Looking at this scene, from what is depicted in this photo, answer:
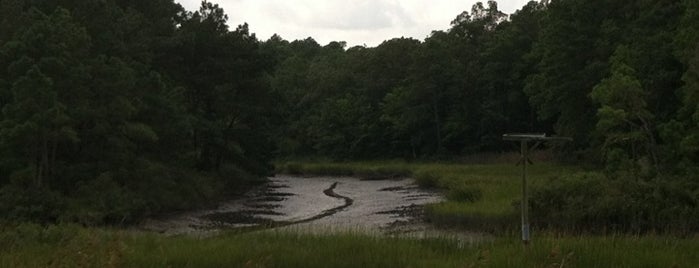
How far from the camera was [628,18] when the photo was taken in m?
44.8

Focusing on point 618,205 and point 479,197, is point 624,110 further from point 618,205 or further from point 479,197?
point 618,205

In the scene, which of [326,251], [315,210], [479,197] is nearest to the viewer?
[326,251]

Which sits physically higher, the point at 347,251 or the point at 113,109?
the point at 113,109

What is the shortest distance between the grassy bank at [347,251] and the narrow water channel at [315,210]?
758 centimetres

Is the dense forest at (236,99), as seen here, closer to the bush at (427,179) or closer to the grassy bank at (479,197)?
the grassy bank at (479,197)

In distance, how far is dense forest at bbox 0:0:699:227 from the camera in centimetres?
2862

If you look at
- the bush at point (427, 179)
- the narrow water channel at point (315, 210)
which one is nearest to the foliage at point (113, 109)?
the narrow water channel at point (315, 210)

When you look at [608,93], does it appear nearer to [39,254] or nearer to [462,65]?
[39,254]

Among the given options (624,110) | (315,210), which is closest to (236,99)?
(315,210)

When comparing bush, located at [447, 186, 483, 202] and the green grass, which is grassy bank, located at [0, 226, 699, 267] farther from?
bush, located at [447, 186, 483, 202]

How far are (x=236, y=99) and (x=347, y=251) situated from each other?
3628cm

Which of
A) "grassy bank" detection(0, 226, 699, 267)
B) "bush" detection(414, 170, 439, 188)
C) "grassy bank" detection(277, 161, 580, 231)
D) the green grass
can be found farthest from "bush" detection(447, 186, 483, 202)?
"grassy bank" detection(0, 226, 699, 267)

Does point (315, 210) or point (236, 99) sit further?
point (236, 99)

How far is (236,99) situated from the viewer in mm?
48406
